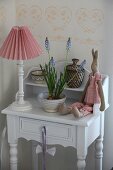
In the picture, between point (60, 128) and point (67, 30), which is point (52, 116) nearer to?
point (60, 128)

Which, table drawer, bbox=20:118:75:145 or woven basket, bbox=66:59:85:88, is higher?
woven basket, bbox=66:59:85:88

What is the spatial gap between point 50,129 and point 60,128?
5 cm

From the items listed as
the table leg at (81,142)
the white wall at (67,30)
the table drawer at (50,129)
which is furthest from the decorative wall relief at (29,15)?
the table leg at (81,142)

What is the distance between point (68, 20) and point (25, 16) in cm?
25

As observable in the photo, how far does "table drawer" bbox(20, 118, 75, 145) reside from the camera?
1.74 m

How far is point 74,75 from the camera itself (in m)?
1.88

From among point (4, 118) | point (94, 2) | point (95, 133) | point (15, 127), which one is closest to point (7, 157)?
point (4, 118)

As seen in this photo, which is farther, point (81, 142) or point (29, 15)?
point (29, 15)

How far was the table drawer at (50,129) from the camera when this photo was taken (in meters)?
1.74

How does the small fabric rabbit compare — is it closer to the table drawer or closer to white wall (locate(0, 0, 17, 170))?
the table drawer

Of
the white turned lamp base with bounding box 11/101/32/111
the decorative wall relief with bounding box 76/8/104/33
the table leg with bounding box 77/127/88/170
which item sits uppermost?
the decorative wall relief with bounding box 76/8/104/33

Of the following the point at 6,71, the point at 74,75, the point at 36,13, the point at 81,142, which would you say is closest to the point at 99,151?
the point at 81,142

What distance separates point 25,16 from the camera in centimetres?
206

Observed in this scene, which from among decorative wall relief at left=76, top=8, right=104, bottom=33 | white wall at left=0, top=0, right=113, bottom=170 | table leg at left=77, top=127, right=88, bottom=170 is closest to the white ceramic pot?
table leg at left=77, top=127, right=88, bottom=170
